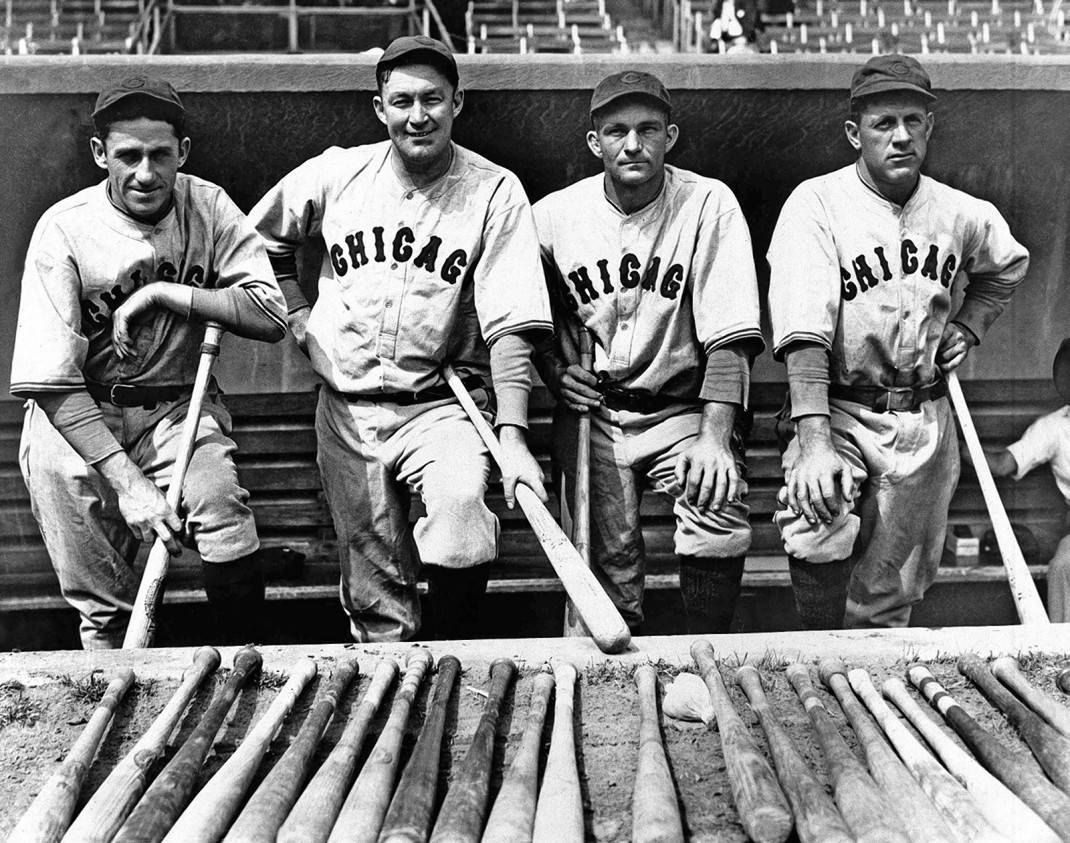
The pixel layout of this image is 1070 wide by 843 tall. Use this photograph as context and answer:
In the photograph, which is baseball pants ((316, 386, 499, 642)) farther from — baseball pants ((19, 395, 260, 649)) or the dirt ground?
the dirt ground

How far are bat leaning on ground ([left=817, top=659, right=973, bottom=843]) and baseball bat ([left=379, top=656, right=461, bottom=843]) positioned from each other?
0.82m

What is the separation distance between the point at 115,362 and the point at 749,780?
85.6 inches

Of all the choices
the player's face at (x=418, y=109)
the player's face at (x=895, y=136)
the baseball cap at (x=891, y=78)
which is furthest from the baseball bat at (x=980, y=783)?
the player's face at (x=418, y=109)

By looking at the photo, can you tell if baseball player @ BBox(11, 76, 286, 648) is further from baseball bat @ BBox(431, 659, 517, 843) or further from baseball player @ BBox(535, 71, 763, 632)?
baseball bat @ BBox(431, 659, 517, 843)

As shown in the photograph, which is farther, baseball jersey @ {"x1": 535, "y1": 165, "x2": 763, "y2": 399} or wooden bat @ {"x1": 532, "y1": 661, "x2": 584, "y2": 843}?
baseball jersey @ {"x1": 535, "y1": 165, "x2": 763, "y2": 399}

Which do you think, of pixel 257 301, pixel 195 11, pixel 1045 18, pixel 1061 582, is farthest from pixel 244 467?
pixel 1045 18

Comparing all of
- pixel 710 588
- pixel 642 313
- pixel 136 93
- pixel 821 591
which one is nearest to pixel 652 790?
pixel 710 588

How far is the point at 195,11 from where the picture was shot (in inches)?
391

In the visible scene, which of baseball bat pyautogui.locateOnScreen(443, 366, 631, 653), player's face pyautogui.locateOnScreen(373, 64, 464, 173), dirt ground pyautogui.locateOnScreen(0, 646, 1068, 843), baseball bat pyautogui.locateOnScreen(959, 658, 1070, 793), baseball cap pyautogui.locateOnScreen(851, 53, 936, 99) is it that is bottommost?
dirt ground pyautogui.locateOnScreen(0, 646, 1068, 843)

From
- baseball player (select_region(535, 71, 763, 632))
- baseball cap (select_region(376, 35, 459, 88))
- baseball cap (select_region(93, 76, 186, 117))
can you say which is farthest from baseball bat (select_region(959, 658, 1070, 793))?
baseball cap (select_region(93, 76, 186, 117))

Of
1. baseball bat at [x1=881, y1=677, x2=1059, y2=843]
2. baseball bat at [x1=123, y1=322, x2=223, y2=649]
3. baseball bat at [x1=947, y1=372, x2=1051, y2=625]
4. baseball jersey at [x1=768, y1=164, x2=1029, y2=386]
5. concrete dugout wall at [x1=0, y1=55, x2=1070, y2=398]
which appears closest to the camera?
baseball bat at [x1=881, y1=677, x2=1059, y2=843]

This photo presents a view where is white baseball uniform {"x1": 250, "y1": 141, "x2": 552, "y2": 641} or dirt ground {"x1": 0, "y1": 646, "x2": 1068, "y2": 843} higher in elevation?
white baseball uniform {"x1": 250, "y1": 141, "x2": 552, "y2": 641}

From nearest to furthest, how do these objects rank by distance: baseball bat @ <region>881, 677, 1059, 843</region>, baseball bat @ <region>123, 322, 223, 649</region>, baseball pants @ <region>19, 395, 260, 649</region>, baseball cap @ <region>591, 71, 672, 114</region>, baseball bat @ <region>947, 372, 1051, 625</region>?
1. baseball bat @ <region>881, 677, 1059, 843</region>
2. baseball bat @ <region>123, 322, 223, 649</region>
3. baseball bat @ <region>947, 372, 1051, 625</region>
4. baseball pants @ <region>19, 395, 260, 649</region>
5. baseball cap @ <region>591, 71, 672, 114</region>

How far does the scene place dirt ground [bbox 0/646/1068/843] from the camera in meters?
2.19
